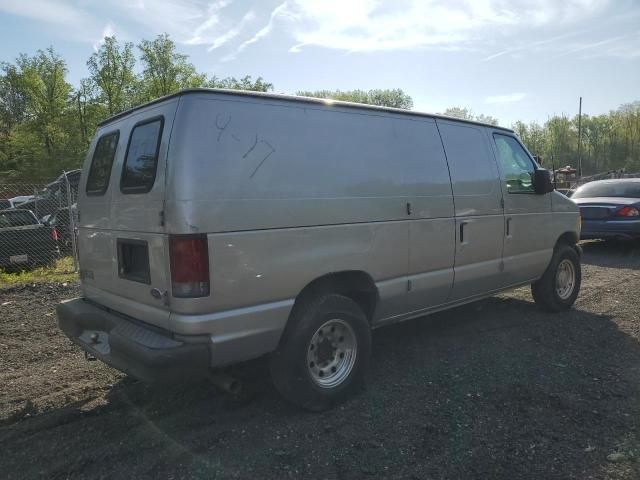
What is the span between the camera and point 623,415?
11.4ft

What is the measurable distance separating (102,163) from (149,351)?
1811 millimetres

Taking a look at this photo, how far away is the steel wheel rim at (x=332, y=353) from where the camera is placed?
12.0ft

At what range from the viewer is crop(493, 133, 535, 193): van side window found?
17.3 ft

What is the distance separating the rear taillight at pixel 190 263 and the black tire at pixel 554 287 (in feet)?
14.9

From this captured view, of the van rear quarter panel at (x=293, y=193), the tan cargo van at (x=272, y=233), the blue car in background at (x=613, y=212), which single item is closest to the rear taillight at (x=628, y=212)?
the blue car in background at (x=613, y=212)

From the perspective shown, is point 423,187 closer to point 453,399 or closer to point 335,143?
point 335,143

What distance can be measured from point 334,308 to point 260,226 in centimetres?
87

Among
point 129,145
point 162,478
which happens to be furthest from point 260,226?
point 162,478

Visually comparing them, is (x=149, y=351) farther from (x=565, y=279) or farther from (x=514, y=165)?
(x=565, y=279)

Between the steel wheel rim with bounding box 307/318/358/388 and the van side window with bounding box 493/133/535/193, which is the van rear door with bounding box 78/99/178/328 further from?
the van side window with bounding box 493/133/535/193

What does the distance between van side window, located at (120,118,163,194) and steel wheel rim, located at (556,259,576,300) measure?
16.3 ft

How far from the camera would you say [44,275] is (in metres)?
8.67

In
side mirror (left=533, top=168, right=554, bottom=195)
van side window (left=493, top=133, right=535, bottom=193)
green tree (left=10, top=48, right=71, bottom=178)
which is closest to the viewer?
van side window (left=493, top=133, right=535, bottom=193)

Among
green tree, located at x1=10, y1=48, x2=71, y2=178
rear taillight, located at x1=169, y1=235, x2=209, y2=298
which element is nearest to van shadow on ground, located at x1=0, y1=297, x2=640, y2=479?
rear taillight, located at x1=169, y1=235, x2=209, y2=298
